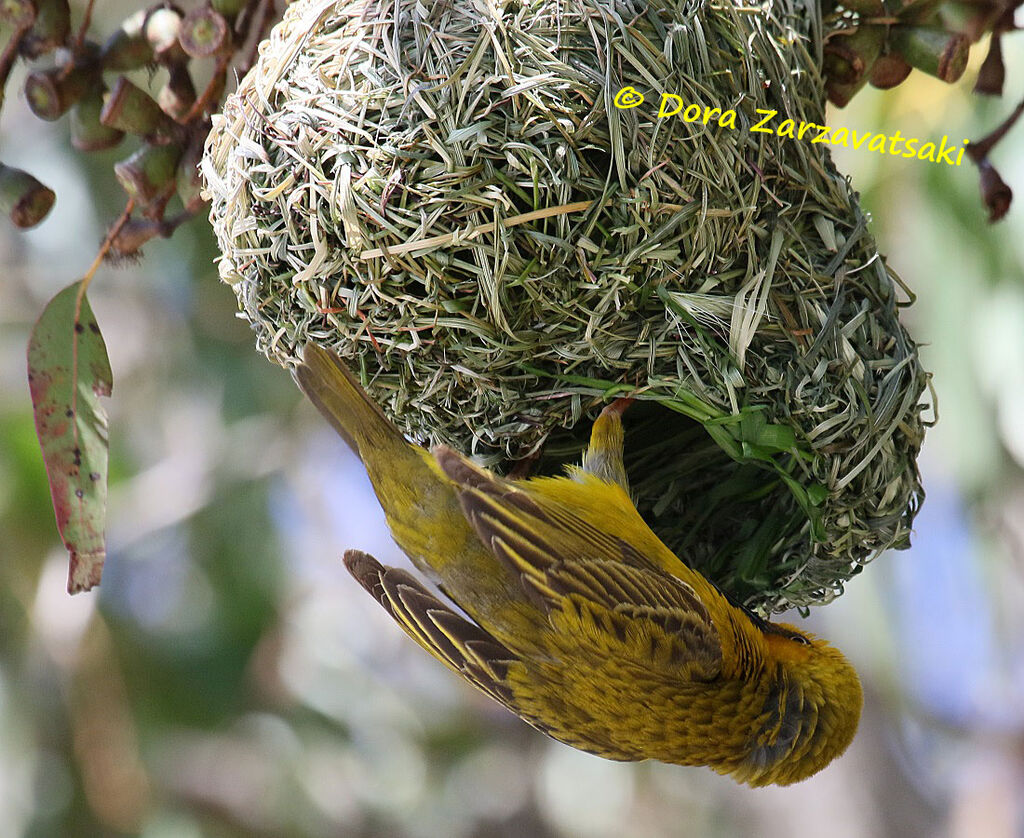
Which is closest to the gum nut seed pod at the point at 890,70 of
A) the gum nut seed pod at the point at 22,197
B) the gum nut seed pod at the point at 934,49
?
the gum nut seed pod at the point at 934,49

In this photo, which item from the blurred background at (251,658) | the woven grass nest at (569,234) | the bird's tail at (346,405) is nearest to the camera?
the woven grass nest at (569,234)

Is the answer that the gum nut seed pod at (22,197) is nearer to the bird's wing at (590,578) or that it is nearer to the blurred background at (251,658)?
the bird's wing at (590,578)

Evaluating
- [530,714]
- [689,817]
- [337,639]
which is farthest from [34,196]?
[689,817]

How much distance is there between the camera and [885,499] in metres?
A: 1.95

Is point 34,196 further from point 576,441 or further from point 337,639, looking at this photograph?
point 337,639

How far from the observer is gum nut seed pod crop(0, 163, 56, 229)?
75.5 inches

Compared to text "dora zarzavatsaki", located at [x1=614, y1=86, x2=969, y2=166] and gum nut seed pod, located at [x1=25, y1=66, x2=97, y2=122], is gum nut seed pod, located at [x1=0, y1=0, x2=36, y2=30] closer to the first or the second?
gum nut seed pod, located at [x1=25, y1=66, x2=97, y2=122]

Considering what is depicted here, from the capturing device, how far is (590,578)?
6.31 feet

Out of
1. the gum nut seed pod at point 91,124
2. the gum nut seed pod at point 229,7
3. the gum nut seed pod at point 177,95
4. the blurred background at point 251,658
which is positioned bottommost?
the blurred background at point 251,658

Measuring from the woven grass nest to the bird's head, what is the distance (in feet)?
1.13

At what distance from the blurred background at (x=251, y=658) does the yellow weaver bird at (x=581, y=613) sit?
2.11 metres

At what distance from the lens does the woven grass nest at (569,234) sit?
1669 mm

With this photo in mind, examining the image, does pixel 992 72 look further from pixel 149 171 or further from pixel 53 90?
pixel 53 90

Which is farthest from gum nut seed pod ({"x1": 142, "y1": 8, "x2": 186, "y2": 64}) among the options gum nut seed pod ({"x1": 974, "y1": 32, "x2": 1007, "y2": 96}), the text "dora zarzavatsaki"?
gum nut seed pod ({"x1": 974, "y1": 32, "x2": 1007, "y2": 96})
